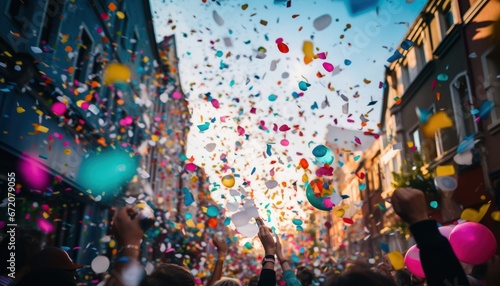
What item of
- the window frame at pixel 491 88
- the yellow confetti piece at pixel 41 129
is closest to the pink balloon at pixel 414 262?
the yellow confetti piece at pixel 41 129

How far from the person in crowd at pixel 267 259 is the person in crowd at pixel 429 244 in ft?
3.12

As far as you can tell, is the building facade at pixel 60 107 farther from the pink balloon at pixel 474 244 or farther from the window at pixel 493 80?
the window at pixel 493 80

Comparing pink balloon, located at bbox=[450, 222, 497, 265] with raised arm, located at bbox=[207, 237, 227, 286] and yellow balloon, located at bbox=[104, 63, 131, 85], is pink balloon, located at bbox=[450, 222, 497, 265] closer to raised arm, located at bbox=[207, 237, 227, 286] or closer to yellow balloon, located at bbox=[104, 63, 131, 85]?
raised arm, located at bbox=[207, 237, 227, 286]

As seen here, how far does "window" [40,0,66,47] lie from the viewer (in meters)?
7.39

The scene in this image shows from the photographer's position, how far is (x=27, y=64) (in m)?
6.18

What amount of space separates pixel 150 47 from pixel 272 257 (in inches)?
623

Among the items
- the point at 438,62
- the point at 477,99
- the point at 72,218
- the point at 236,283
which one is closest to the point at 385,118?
the point at 438,62

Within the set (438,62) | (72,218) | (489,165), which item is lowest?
(72,218)

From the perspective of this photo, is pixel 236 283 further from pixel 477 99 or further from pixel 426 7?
pixel 426 7

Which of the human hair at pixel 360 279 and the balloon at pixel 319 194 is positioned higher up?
the balloon at pixel 319 194

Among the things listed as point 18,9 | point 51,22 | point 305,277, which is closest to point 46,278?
point 305,277

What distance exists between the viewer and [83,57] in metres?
9.34

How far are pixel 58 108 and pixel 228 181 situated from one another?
13.2ft

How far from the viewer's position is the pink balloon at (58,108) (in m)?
7.44
